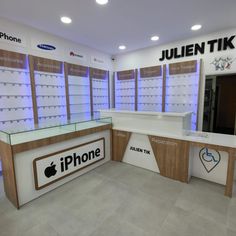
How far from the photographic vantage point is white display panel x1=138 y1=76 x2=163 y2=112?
4.66 m

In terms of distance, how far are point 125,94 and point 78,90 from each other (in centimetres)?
175

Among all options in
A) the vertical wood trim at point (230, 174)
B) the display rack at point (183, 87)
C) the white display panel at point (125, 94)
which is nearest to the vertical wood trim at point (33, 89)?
the white display panel at point (125, 94)

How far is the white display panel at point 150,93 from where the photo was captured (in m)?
4.66

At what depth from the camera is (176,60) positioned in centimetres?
425

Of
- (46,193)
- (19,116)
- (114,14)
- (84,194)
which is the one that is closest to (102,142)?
(84,194)

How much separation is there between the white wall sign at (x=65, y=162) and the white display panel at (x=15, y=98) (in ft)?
3.72

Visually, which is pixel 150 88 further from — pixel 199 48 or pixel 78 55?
pixel 78 55

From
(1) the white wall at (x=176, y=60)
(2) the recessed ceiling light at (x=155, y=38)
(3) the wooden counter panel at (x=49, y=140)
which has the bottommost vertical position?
(3) the wooden counter panel at (x=49, y=140)

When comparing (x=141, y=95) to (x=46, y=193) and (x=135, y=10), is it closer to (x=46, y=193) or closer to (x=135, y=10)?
(x=135, y=10)

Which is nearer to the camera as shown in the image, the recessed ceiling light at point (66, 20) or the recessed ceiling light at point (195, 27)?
the recessed ceiling light at point (66, 20)

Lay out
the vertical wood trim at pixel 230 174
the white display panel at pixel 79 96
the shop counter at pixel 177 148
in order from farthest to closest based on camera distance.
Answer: the white display panel at pixel 79 96, the shop counter at pixel 177 148, the vertical wood trim at pixel 230 174

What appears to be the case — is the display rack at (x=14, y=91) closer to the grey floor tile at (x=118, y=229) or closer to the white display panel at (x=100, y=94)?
the white display panel at (x=100, y=94)

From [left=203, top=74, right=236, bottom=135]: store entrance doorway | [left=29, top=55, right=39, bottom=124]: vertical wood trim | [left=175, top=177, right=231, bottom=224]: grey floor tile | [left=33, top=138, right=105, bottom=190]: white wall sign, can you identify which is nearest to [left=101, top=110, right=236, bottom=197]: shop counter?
[left=175, top=177, right=231, bottom=224]: grey floor tile

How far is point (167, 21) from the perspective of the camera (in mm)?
3084
